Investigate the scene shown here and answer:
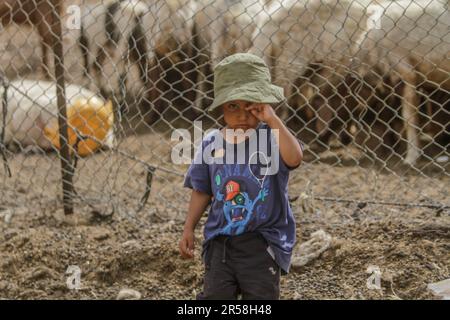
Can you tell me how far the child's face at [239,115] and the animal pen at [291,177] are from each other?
0.85 m

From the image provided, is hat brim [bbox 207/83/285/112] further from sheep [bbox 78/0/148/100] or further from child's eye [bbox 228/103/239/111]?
sheep [bbox 78/0/148/100]

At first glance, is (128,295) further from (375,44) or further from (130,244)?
(375,44)

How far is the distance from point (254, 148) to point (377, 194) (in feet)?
6.42

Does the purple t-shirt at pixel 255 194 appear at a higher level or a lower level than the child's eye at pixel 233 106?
lower

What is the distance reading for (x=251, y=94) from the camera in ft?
7.19

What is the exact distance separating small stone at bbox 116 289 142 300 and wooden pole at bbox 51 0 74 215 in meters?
1.01

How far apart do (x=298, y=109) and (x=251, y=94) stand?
2536 millimetres

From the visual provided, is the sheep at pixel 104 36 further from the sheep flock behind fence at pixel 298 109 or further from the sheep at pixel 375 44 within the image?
the sheep at pixel 375 44

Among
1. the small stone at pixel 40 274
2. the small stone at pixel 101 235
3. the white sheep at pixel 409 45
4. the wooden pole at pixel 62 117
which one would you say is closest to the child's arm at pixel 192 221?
the small stone at pixel 40 274

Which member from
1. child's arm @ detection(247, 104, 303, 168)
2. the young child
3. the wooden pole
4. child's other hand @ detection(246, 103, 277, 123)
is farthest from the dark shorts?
the wooden pole

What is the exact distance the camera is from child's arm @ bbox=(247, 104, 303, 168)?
2207mm

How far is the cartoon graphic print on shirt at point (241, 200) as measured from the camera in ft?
7.60

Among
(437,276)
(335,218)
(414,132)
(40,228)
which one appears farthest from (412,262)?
(414,132)

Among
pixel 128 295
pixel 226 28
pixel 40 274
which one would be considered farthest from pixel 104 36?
pixel 128 295
